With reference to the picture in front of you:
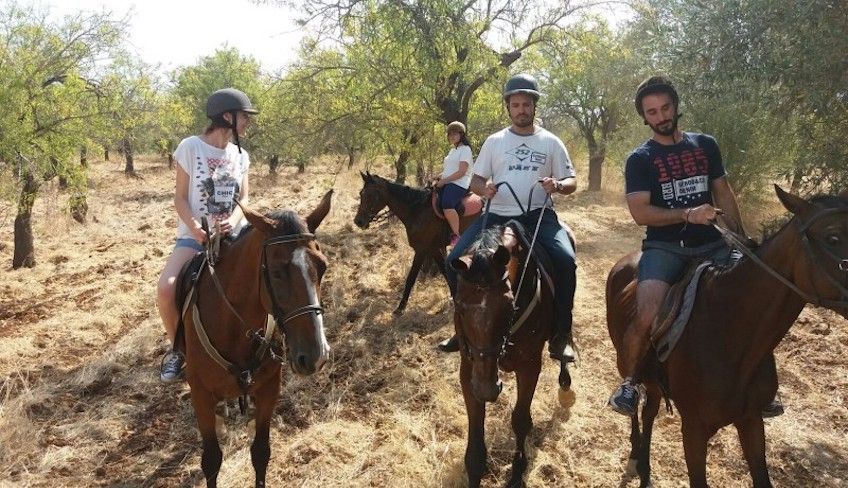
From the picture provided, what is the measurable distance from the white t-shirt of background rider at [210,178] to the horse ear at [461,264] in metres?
1.96

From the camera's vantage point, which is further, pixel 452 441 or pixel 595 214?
pixel 595 214

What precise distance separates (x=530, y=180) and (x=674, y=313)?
5.37 ft

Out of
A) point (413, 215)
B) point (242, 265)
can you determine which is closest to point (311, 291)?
point (242, 265)

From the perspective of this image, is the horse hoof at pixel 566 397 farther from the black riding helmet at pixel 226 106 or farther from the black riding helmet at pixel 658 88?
→ the black riding helmet at pixel 226 106

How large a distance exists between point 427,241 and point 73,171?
8935 millimetres

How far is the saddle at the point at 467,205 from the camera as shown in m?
7.91

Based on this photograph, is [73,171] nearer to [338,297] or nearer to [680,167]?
[338,297]

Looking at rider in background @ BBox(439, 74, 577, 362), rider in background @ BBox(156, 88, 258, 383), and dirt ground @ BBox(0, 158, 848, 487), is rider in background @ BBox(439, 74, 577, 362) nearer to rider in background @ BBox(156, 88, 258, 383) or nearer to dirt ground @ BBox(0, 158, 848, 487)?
dirt ground @ BBox(0, 158, 848, 487)

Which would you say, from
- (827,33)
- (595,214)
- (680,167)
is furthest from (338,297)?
(595,214)

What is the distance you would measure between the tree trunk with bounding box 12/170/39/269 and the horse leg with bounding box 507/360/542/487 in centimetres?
1168

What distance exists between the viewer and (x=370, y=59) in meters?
10.0

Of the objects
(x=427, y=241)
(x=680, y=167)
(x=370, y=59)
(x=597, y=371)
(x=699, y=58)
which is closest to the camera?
(x=680, y=167)

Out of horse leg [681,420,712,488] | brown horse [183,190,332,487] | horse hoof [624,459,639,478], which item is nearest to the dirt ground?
horse hoof [624,459,639,478]

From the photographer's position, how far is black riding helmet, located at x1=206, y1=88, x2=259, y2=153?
3969 millimetres
